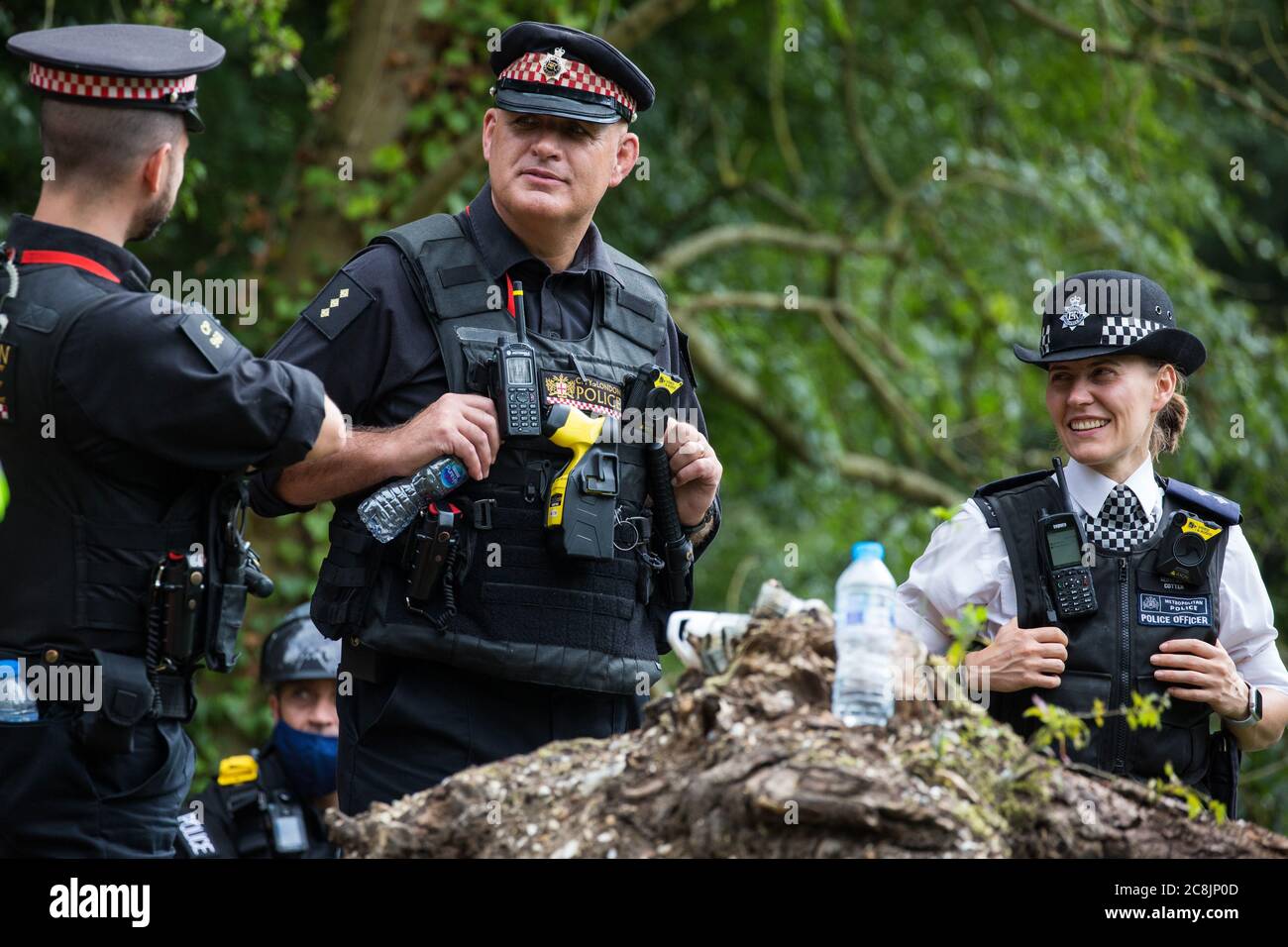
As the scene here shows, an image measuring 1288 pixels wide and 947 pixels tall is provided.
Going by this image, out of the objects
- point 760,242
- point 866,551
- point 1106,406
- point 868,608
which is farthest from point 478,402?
point 760,242

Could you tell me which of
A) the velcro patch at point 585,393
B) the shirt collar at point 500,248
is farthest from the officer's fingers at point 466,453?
the shirt collar at point 500,248

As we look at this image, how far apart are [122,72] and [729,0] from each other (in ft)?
16.5

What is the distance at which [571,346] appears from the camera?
3.79 m

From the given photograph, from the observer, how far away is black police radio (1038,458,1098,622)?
148 inches

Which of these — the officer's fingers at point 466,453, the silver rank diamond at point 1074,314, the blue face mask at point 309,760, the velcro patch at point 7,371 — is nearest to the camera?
the velcro patch at point 7,371

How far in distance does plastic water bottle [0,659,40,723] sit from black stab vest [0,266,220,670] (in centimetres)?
5

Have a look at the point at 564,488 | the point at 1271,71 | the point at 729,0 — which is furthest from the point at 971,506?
the point at 1271,71

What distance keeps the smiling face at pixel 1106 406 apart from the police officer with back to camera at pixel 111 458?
1869 millimetres

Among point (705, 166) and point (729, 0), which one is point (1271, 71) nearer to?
point (705, 166)

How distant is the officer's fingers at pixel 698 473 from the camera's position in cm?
382

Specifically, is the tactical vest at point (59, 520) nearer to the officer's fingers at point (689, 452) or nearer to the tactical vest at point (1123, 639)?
the officer's fingers at point (689, 452)

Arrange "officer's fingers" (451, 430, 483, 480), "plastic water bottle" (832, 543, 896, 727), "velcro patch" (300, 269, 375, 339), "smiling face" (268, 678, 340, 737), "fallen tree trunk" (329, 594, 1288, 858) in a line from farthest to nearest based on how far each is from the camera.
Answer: "smiling face" (268, 678, 340, 737) < "velcro patch" (300, 269, 375, 339) < "officer's fingers" (451, 430, 483, 480) < "plastic water bottle" (832, 543, 896, 727) < "fallen tree trunk" (329, 594, 1288, 858)

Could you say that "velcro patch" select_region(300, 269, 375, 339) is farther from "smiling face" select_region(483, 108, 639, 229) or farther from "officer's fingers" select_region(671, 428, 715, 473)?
"officer's fingers" select_region(671, 428, 715, 473)

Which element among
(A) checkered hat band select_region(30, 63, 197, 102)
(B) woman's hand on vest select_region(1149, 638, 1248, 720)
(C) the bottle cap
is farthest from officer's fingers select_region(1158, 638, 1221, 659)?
(A) checkered hat band select_region(30, 63, 197, 102)
